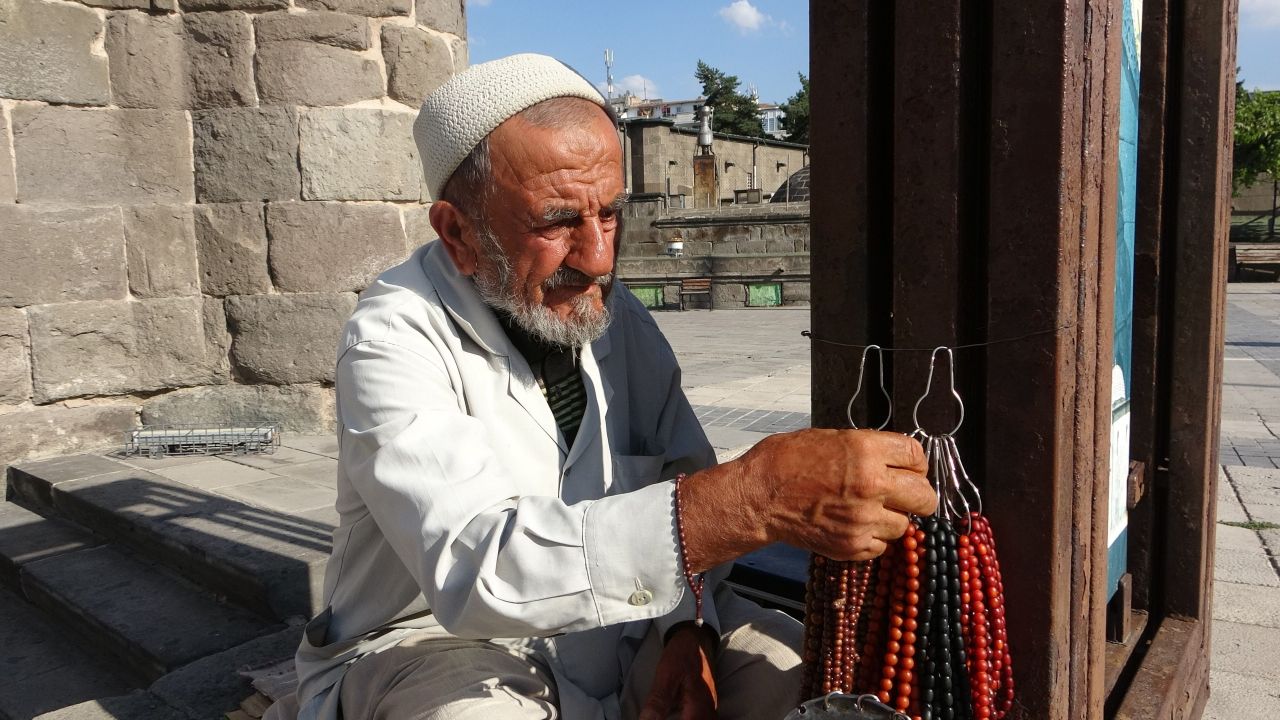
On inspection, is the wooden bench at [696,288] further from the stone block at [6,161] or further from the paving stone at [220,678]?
the paving stone at [220,678]

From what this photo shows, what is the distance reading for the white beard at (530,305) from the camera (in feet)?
5.87

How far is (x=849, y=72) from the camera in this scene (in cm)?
129

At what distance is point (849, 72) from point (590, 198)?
0.61 m

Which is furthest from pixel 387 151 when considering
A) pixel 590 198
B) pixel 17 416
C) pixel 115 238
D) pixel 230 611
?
pixel 590 198

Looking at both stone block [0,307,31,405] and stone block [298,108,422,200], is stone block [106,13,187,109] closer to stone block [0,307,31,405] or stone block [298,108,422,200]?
stone block [298,108,422,200]

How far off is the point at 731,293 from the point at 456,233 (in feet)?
57.8

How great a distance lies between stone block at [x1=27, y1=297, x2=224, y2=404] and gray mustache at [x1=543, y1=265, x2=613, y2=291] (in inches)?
165

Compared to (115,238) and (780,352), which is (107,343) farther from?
(780,352)

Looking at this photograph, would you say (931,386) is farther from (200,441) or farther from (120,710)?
(200,441)

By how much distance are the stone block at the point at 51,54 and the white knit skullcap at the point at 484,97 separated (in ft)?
13.4

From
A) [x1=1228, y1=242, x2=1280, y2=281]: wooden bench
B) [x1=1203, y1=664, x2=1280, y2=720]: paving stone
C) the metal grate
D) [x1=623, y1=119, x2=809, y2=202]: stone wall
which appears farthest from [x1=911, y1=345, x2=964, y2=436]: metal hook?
[x1=623, y1=119, x2=809, y2=202]: stone wall

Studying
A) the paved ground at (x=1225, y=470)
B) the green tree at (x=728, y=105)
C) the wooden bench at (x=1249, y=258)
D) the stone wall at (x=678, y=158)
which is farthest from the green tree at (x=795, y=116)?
the paved ground at (x=1225, y=470)

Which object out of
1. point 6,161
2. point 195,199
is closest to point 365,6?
point 195,199

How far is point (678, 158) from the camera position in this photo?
3478 centimetres
